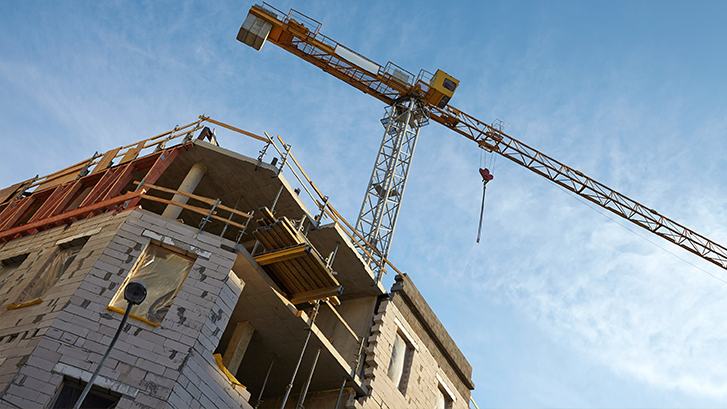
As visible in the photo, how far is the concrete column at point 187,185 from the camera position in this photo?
19484 millimetres

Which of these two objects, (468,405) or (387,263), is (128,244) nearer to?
(387,263)

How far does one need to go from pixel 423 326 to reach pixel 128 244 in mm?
13002

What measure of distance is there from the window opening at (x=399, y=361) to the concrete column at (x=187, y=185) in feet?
30.7

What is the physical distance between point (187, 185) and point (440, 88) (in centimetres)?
2497

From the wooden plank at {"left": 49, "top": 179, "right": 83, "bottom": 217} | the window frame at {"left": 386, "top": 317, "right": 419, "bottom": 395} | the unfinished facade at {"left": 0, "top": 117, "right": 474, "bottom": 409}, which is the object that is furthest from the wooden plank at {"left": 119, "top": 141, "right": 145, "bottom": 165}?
the window frame at {"left": 386, "top": 317, "right": 419, "bottom": 395}

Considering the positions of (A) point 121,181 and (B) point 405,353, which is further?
(B) point 405,353

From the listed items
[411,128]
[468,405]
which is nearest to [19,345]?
[468,405]

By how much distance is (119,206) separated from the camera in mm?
19188

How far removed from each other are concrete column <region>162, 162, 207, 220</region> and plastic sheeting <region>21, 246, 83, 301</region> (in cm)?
277

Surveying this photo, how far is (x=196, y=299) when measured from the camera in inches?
658

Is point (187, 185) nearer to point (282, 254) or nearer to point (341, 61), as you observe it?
point (282, 254)

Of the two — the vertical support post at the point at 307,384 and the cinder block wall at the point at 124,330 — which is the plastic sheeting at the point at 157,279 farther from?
the vertical support post at the point at 307,384

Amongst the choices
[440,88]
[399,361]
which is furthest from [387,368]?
[440,88]

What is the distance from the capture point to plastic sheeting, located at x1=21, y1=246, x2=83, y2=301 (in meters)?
17.2
